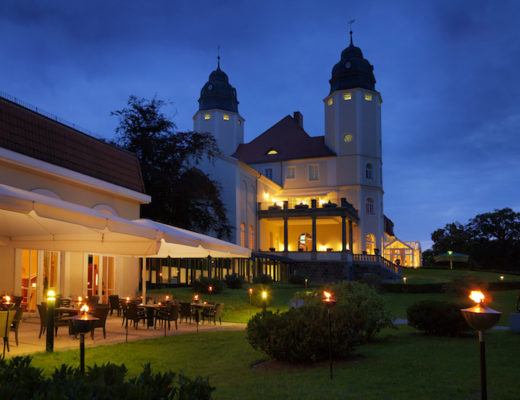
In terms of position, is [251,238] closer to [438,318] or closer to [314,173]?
[314,173]

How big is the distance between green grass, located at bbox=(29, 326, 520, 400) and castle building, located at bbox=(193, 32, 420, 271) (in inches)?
1315

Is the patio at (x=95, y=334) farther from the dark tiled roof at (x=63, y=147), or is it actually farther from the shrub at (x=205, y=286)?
the shrub at (x=205, y=286)

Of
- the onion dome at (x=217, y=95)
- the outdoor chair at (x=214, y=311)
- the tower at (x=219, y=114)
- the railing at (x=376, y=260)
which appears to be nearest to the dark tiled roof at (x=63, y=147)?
the outdoor chair at (x=214, y=311)

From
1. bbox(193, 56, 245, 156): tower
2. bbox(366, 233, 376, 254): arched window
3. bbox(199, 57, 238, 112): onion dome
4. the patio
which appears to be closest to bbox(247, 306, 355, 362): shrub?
the patio

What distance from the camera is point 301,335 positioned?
8281 mm

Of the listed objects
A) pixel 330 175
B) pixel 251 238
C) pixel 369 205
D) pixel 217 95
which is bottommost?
pixel 251 238

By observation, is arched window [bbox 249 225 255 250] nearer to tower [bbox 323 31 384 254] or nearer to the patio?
tower [bbox 323 31 384 254]

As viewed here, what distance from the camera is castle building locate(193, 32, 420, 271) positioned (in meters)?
46.3

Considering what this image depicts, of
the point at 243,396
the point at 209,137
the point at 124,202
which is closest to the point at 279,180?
the point at 209,137

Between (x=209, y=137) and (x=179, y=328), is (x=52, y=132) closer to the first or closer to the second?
(x=179, y=328)

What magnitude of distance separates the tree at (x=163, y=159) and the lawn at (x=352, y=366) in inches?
573

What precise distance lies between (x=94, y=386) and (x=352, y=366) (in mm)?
5717

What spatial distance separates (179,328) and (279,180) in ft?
124

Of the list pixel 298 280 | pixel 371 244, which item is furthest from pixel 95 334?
pixel 371 244
